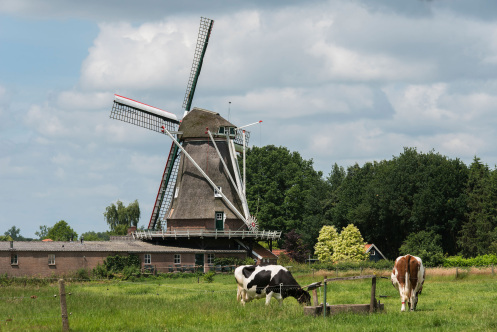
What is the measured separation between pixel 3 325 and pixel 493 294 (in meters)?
19.6

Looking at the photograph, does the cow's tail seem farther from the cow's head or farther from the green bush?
the green bush

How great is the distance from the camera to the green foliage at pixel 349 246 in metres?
70.6

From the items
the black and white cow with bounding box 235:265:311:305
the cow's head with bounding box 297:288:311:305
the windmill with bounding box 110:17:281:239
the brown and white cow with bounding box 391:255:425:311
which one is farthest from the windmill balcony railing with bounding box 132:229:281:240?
the brown and white cow with bounding box 391:255:425:311

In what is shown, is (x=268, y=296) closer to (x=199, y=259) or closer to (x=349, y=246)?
(x=199, y=259)

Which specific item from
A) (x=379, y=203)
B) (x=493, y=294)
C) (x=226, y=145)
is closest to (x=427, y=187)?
(x=379, y=203)

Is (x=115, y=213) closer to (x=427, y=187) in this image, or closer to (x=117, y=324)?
(x=427, y=187)

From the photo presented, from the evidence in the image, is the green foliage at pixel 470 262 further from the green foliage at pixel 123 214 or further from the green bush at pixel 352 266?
the green foliage at pixel 123 214

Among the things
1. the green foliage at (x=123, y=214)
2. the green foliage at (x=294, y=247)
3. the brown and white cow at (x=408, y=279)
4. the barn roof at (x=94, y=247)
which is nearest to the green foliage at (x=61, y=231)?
the green foliage at (x=123, y=214)

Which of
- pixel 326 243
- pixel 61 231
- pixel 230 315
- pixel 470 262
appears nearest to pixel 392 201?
pixel 326 243

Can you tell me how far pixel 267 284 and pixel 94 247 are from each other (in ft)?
104

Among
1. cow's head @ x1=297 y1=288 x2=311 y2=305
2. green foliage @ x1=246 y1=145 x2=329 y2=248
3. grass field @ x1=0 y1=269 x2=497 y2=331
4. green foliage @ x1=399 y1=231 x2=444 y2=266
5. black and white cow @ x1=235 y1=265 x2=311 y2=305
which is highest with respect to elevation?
green foliage @ x1=246 y1=145 x2=329 y2=248

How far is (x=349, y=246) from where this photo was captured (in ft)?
236

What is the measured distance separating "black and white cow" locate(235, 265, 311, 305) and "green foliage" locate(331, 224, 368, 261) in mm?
42109

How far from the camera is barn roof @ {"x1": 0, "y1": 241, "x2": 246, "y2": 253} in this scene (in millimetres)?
56062
